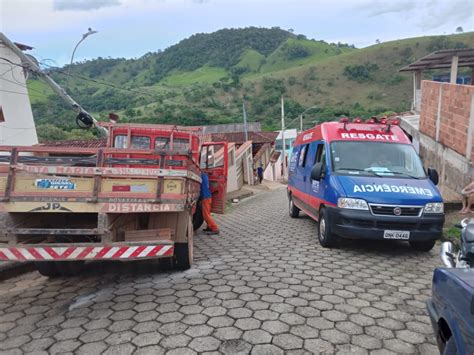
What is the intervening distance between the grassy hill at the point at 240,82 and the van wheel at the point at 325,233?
25379 mm

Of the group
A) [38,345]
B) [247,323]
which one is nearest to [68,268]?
[38,345]

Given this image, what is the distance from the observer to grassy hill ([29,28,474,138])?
2100 inches

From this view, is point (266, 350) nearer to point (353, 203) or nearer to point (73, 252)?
point (73, 252)

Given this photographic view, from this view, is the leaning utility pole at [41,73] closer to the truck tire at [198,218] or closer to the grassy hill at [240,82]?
the truck tire at [198,218]

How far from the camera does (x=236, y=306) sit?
4105 mm

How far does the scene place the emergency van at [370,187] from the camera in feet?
19.0

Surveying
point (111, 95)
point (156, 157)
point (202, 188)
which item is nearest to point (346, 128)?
point (202, 188)

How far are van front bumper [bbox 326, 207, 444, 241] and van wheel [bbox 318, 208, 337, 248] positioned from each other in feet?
1.36

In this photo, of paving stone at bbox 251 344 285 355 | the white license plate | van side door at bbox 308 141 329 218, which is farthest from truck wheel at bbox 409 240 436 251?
paving stone at bbox 251 344 285 355

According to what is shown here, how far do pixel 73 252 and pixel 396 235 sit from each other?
14.6 feet

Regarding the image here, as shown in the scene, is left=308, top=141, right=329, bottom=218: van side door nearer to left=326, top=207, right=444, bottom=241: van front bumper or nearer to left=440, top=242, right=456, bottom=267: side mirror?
left=326, top=207, right=444, bottom=241: van front bumper

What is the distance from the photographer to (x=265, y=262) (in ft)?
19.0

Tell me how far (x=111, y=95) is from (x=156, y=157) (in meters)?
50.5

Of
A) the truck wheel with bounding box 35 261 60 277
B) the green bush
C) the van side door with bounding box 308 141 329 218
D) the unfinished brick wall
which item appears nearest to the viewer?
the truck wheel with bounding box 35 261 60 277
